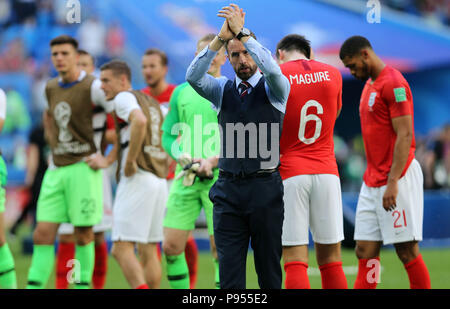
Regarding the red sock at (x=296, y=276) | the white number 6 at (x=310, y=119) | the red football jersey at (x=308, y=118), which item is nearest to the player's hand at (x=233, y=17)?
the red football jersey at (x=308, y=118)

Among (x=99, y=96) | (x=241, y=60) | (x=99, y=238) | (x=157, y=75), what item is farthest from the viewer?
(x=157, y=75)

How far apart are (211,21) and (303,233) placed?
1473 centimetres

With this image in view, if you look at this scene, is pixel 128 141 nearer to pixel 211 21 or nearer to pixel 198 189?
pixel 198 189

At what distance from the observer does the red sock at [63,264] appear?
746cm

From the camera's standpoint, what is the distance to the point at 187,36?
18.8m

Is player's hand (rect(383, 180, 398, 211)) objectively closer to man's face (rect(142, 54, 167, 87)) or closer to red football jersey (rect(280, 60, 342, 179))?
red football jersey (rect(280, 60, 342, 179))

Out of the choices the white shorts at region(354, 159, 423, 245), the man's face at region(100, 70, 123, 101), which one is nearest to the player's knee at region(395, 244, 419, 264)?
the white shorts at region(354, 159, 423, 245)

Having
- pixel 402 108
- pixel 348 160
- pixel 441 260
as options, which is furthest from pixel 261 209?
pixel 348 160

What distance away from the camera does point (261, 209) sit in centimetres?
440

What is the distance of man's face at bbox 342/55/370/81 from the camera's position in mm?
6004

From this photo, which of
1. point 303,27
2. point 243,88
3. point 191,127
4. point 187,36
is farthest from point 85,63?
point 303,27

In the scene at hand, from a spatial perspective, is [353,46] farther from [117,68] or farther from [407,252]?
[117,68]

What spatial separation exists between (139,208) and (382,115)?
2336 mm

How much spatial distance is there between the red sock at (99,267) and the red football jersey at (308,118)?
3187mm
